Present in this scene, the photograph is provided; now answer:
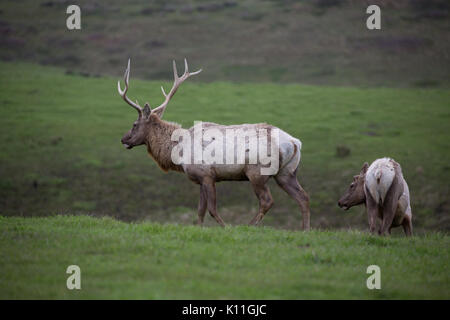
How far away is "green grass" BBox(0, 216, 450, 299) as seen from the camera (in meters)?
8.38

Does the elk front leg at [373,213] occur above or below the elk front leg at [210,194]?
below

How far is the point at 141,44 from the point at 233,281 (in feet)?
144

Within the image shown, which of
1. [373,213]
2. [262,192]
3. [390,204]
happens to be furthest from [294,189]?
[390,204]

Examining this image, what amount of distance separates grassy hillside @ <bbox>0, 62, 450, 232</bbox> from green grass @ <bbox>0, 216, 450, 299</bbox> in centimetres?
1004

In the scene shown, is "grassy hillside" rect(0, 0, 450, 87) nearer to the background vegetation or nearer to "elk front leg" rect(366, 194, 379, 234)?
the background vegetation

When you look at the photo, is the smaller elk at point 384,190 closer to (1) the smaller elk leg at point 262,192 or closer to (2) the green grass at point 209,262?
(2) the green grass at point 209,262

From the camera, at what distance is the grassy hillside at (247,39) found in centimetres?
4475

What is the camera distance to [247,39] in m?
50.9

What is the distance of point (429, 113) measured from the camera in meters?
32.4

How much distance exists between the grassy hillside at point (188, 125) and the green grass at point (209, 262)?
1004 centimetres

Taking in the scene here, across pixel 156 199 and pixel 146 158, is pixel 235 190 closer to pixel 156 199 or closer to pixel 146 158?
pixel 156 199

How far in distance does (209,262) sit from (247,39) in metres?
42.9
